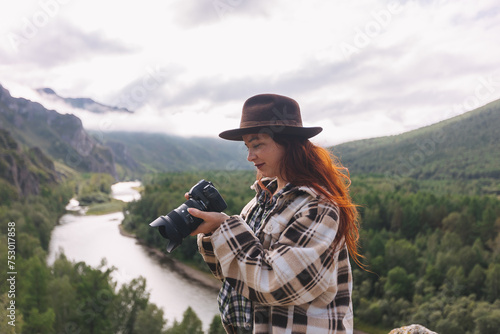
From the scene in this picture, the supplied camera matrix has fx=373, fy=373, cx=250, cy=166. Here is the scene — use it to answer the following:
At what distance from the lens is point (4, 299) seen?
49.5 ft

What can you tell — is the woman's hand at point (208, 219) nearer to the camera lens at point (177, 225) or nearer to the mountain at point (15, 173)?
the camera lens at point (177, 225)

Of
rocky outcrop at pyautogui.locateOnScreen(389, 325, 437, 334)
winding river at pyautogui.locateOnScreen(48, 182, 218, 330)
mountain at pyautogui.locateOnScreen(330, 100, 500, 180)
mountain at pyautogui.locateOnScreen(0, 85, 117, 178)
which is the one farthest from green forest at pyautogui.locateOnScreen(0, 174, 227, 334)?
mountain at pyautogui.locateOnScreen(0, 85, 117, 178)

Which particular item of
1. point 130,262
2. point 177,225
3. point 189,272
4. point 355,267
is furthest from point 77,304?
point 355,267

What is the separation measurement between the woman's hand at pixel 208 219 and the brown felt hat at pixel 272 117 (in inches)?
20.0

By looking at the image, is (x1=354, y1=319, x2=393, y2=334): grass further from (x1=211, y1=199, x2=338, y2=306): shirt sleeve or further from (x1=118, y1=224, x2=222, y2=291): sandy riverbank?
(x1=211, y1=199, x2=338, y2=306): shirt sleeve

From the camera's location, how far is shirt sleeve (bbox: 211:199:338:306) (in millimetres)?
1729

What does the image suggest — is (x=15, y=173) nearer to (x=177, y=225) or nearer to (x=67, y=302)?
(x=67, y=302)

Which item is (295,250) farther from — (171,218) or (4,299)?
(4,299)

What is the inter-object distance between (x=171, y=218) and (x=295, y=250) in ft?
2.32

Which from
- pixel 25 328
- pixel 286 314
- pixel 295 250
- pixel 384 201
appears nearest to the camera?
pixel 295 250

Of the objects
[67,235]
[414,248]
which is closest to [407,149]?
[414,248]

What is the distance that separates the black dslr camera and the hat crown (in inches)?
17.8

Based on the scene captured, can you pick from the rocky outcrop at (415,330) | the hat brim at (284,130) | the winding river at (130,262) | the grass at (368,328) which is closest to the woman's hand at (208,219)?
the hat brim at (284,130)

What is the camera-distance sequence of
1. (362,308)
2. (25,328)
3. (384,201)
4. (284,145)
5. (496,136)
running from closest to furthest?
(284,145) < (25,328) < (362,308) < (384,201) < (496,136)
